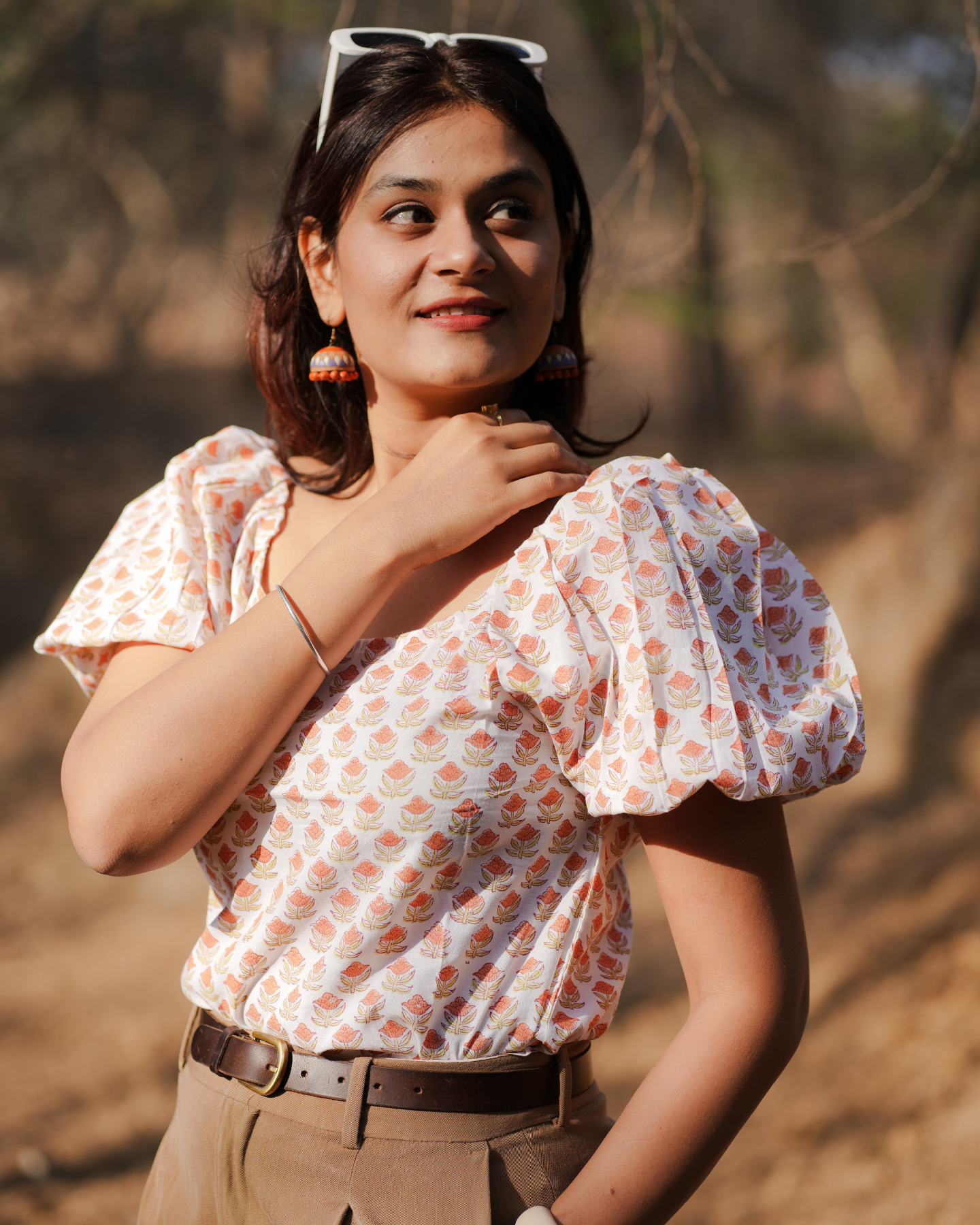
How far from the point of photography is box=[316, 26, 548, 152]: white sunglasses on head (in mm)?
1407

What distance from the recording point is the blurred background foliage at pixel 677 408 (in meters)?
3.41

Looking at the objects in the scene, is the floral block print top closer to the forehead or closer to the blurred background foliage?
the forehead

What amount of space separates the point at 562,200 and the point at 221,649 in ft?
2.40

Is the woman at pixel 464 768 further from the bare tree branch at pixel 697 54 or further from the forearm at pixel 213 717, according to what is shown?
the bare tree branch at pixel 697 54

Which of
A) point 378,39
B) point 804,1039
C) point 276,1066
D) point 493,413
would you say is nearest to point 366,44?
point 378,39

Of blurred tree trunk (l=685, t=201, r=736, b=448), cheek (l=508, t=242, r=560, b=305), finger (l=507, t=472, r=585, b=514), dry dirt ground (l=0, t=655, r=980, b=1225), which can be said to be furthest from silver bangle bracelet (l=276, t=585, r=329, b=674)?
blurred tree trunk (l=685, t=201, r=736, b=448)

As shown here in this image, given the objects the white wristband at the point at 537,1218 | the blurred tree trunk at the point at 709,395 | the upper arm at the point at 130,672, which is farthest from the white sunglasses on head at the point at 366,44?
the blurred tree trunk at the point at 709,395

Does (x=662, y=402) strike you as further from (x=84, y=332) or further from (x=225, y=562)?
(x=225, y=562)

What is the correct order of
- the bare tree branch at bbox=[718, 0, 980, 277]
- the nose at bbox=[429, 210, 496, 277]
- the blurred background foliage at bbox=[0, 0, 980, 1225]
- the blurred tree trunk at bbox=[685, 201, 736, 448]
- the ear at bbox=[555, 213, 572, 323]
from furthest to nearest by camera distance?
the blurred tree trunk at bbox=[685, 201, 736, 448] < the blurred background foliage at bbox=[0, 0, 980, 1225] < the bare tree branch at bbox=[718, 0, 980, 277] < the ear at bbox=[555, 213, 572, 323] < the nose at bbox=[429, 210, 496, 277]

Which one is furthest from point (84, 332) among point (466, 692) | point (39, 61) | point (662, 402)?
point (466, 692)

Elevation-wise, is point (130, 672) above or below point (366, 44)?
below

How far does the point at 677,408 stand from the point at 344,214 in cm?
852

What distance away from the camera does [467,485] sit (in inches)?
48.6

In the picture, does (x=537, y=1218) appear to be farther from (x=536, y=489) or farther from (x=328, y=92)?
(x=328, y=92)
